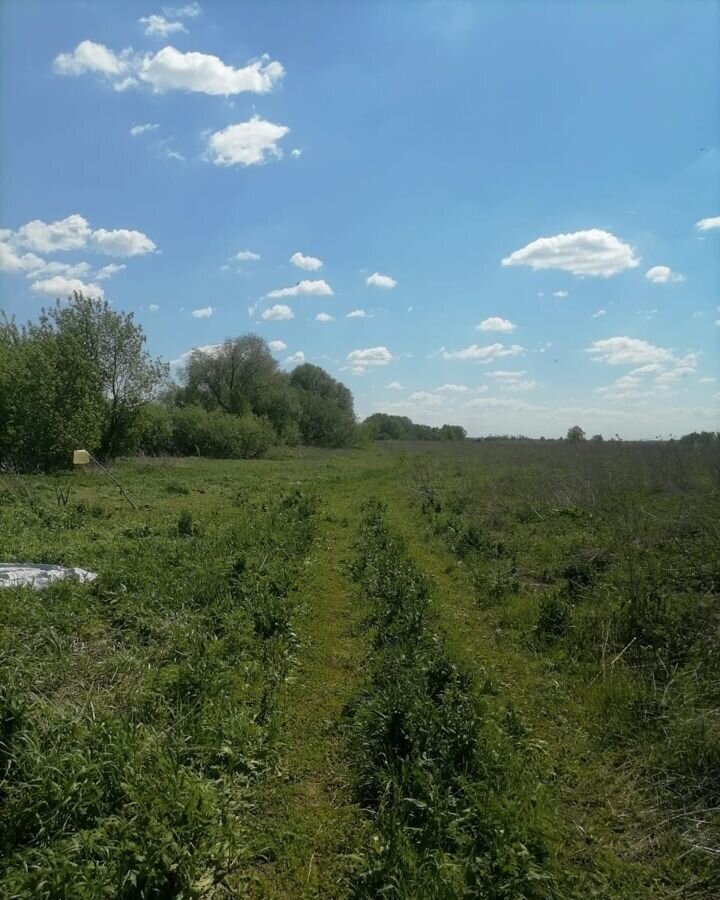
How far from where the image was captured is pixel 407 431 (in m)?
122

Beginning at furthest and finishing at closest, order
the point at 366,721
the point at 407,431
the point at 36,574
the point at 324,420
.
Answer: the point at 407,431 < the point at 324,420 < the point at 36,574 < the point at 366,721

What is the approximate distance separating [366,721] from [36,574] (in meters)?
5.25

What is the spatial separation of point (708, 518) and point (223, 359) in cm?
5552

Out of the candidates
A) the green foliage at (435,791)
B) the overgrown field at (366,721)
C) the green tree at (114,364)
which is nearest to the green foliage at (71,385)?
the green tree at (114,364)

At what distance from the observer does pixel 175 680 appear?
489cm

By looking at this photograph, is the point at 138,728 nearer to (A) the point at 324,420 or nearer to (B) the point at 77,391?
(B) the point at 77,391

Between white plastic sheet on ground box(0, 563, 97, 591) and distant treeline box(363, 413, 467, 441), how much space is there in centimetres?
10005

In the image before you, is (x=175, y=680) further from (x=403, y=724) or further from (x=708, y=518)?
(x=708, y=518)

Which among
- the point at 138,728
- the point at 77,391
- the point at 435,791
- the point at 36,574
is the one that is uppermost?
the point at 77,391

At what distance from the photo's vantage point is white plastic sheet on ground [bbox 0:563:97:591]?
712cm

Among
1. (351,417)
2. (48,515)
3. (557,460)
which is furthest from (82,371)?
(351,417)

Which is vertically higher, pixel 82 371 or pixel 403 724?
pixel 82 371

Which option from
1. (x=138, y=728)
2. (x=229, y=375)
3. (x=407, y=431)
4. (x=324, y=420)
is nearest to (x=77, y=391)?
(x=138, y=728)

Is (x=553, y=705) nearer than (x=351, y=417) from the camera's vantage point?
Yes
